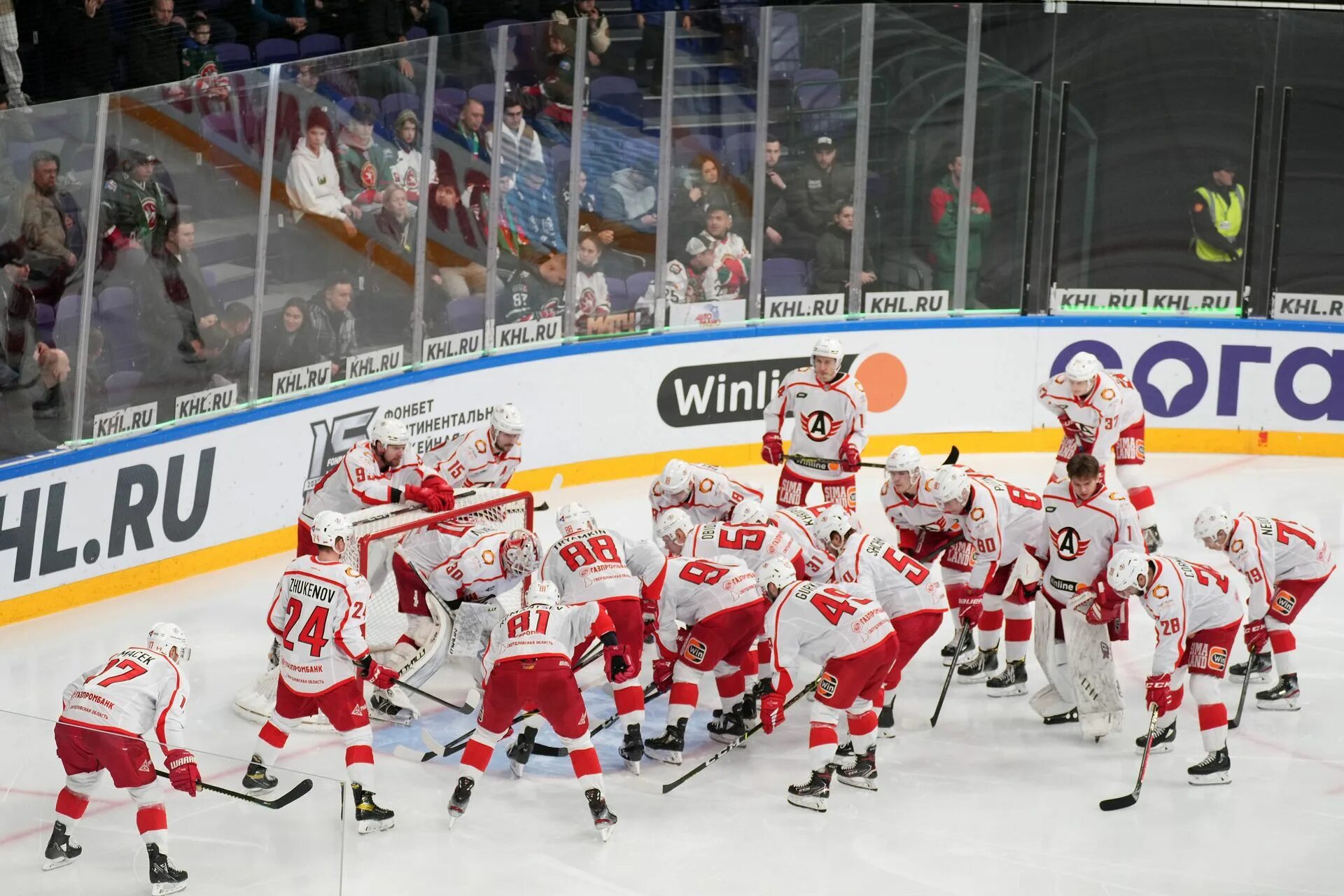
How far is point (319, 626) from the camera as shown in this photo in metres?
7.33

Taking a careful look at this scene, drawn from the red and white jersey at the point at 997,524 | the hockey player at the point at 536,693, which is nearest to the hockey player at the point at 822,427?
the red and white jersey at the point at 997,524

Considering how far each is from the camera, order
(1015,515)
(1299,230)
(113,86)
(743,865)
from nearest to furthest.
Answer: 1. (743,865)
2. (1015,515)
3. (113,86)
4. (1299,230)

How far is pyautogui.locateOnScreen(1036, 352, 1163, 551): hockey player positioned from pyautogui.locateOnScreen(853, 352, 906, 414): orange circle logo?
8.18 feet

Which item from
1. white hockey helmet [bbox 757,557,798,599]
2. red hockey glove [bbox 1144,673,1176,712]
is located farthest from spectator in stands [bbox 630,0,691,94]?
red hockey glove [bbox 1144,673,1176,712]

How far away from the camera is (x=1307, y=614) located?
1005cm

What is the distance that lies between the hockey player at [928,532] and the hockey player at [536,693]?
2054 millimetres

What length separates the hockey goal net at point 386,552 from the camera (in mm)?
8602

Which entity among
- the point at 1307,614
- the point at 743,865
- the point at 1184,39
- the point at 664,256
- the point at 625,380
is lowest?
the point at 743,865

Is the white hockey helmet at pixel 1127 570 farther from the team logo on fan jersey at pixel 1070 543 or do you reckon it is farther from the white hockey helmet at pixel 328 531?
the white hockey helmet at pixel 328 531

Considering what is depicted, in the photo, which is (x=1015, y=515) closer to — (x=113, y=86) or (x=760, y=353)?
(x=760, y=353)

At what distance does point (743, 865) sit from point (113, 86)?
689cm

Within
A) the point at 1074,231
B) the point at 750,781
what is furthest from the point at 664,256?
the point at 750,781

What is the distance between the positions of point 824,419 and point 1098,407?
5.03 ft

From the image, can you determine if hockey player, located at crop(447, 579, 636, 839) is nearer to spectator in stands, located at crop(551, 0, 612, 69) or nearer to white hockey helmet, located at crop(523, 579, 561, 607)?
white hockey helmet, located at crop(523, 579, 561, 607)
